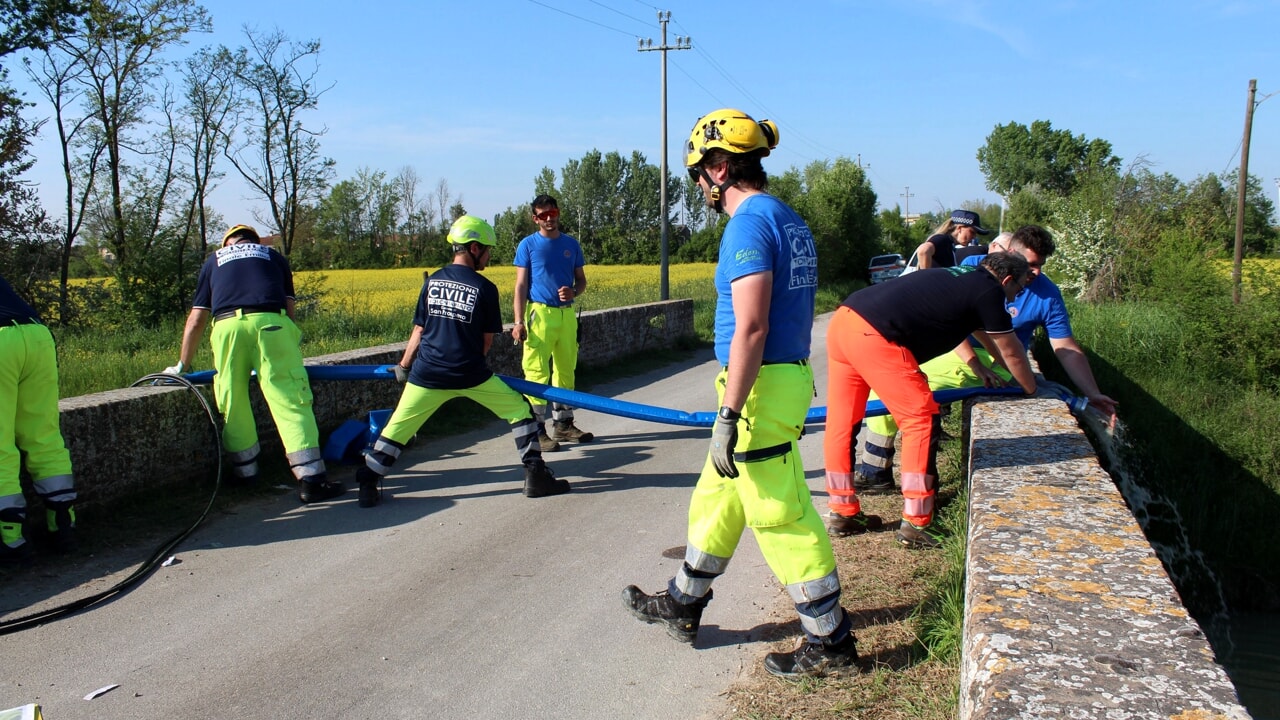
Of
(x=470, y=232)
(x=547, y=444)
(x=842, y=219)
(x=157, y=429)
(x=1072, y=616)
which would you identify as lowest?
(x=547, y=444)

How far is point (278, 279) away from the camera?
6102mm

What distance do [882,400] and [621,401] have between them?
1.86m

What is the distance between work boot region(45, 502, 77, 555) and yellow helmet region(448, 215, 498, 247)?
8.60ft

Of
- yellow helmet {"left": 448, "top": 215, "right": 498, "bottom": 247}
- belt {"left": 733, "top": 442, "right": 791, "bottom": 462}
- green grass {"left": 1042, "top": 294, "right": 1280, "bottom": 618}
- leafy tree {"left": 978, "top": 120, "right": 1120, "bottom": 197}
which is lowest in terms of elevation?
green grass {"left": 1042, "top": 294, "right": 1280, "bottom": 618}

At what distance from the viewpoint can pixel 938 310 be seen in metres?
4.59

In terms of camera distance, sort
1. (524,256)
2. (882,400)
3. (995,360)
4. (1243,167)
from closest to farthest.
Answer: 1. (882,400)
2. (995,360)
3. (524,256)
4. (1243,167)

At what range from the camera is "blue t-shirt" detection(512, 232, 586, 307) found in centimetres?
759

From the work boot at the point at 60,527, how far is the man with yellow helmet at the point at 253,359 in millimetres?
1190

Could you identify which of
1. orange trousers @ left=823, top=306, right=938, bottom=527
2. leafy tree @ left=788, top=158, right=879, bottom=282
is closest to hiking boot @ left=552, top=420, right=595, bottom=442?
orange trousers @ left=823, top=306, right=938, bottom=527

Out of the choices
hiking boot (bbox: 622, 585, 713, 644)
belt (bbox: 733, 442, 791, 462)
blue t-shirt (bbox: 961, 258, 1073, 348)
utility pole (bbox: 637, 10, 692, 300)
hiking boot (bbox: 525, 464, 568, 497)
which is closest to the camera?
belt (bbox: 733, 442, 791, 462)

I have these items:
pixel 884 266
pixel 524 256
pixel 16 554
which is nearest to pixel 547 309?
pixel 524 256

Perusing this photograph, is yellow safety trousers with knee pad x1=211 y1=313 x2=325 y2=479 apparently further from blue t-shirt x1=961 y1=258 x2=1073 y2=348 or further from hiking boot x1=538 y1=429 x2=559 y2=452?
blue t-shirt x1=961 y1=258 x2=1073 y2=348

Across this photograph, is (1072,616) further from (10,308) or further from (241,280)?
(241,280)

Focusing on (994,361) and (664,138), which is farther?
(664,138)
